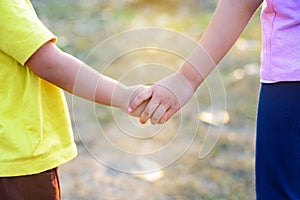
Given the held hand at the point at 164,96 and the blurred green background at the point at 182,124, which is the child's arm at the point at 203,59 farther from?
the blurred green background at the point at 182,124

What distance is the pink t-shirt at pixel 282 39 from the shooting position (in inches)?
45.9

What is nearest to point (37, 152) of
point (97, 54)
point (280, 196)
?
point (280, 196)

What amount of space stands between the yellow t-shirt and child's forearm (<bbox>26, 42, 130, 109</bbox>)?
22 mm

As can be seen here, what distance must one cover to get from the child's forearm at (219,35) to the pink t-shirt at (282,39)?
10 centimetres

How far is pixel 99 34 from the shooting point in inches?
148

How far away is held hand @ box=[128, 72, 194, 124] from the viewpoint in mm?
1396

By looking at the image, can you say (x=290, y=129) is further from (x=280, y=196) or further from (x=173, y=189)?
(x=173, y=189)

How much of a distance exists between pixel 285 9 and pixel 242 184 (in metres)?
1.14

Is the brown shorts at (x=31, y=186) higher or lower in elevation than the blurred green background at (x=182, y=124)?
higher

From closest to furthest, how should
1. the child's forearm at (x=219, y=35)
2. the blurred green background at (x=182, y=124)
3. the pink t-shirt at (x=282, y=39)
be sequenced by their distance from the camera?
the pink t-shirt at (x=282, y=39)
the child's forearm at (x=219, y=35)
the blurred green background at (x=182, y=124)

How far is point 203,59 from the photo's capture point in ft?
4.52

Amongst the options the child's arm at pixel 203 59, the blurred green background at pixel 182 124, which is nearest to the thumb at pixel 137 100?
the child's arm at pixel 203 59

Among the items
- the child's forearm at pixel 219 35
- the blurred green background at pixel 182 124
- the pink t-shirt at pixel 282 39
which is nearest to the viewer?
the pink t-shirt at pixel 282 39

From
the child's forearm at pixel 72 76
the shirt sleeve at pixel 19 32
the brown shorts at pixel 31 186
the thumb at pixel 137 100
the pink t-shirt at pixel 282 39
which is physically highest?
the pink t-shirt at pixel 282 39
